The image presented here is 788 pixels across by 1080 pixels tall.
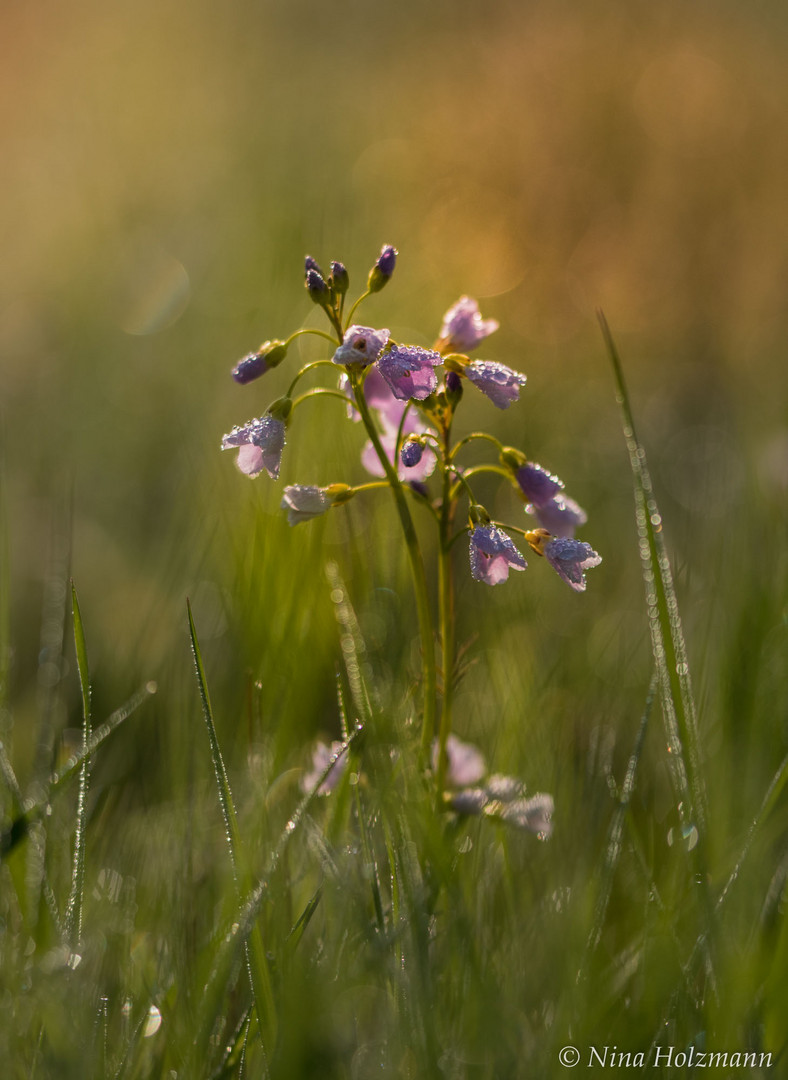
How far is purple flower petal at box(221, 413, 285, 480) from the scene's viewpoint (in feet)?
4.55

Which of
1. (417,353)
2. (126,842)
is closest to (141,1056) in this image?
(126,842)

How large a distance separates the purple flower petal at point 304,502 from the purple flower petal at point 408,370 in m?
0.21

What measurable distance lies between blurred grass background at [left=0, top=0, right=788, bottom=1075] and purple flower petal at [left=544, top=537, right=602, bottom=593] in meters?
0.25

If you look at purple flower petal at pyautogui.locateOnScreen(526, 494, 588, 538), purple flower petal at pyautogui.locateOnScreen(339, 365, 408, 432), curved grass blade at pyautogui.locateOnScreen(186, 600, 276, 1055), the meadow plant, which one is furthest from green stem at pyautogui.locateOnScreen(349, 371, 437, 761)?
curved grass blade at pyautogui.locateOnScreen(186, 600, 276, 1055)

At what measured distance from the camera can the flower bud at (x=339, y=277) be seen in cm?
135

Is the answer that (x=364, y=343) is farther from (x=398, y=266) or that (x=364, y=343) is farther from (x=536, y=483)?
(x=398, y=266)

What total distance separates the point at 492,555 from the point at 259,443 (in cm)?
36

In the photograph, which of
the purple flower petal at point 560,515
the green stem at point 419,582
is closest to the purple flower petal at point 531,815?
the green stem at point 419,582

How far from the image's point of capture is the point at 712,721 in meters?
1.53

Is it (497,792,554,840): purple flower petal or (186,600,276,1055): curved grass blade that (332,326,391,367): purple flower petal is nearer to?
(186,600,276,1055): curved grass blade

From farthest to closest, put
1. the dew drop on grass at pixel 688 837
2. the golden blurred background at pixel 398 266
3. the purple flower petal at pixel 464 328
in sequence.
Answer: the golden blurred background at pixel 398 266
the purple flower petal at pixel 464 328
the dew drop on grass at pixel 688 837

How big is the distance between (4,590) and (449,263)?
2525 mm

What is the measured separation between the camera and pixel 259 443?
4.55 feet

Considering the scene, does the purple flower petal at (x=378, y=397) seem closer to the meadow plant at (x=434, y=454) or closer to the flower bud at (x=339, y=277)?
the meadow plant at (x=434, y=454)
